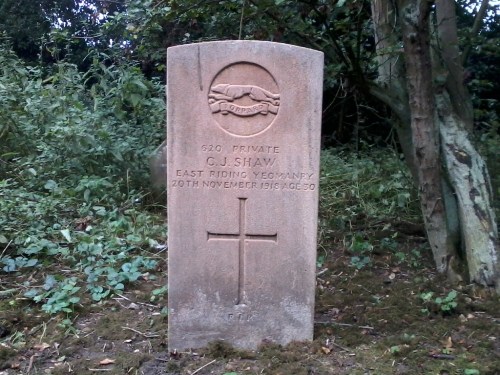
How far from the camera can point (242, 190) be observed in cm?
398

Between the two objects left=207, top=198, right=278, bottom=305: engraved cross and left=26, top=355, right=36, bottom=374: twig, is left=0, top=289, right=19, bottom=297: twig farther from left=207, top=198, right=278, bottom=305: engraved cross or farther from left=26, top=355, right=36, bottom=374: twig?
left=207, top=198, right=278, bottom=305: engraved cross

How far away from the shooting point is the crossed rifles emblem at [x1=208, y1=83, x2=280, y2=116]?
3.88 metres

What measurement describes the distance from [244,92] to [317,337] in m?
1.58

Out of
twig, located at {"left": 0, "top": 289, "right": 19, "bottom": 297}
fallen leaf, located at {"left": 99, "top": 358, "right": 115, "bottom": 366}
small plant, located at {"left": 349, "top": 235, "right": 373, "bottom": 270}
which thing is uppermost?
small plant, located at {"left": 349, "top": 235, "right": 373, "bottom": 270}

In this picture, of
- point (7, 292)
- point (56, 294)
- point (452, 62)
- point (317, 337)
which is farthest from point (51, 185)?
point (452, 62)

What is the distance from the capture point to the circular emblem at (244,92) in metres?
3.88

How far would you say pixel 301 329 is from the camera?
4121mm

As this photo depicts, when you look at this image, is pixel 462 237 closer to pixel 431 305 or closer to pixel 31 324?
pixel 431 305

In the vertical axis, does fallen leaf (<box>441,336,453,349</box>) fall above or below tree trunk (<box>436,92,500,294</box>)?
below

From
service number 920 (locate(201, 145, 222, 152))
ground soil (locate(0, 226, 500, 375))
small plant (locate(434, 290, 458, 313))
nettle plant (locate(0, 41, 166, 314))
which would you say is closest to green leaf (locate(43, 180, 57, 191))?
nettle plant (locate(0, 41, 166, 314))

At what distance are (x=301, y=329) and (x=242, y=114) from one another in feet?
4.43

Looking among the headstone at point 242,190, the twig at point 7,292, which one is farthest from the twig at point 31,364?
the twig at point 7,292

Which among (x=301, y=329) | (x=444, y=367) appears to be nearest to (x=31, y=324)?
(x=301, y=329)

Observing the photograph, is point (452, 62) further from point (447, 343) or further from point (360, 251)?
point (447, 343)
